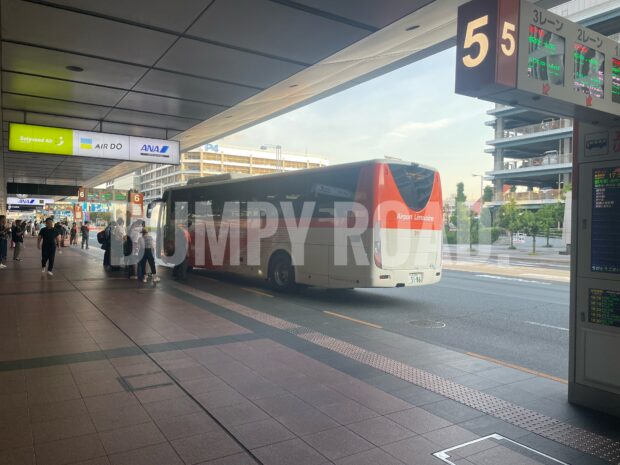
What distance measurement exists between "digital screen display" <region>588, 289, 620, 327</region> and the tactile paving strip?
1.07 meters

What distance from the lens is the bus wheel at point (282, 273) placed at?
12.7 metres

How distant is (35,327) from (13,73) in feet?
15.6

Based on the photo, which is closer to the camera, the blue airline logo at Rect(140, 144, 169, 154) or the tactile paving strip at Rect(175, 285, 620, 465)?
the tactile paving strip at Rect(175, 285, 620, 465)

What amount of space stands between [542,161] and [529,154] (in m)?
6.14

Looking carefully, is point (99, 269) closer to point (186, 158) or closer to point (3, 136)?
point (3, 136)

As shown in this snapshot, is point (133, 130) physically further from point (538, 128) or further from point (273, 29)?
point (538, 128)

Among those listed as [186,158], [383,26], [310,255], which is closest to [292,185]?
[310,255]

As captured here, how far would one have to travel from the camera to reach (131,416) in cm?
434

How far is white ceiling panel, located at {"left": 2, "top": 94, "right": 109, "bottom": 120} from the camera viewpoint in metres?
10.6

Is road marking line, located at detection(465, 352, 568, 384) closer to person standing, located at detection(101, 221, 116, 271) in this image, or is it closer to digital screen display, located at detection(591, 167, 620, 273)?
digital screen display, located at detection(591, 167, 620, 273)

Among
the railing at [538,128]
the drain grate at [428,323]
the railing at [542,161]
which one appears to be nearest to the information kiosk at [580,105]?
the drain grate at [428,323]

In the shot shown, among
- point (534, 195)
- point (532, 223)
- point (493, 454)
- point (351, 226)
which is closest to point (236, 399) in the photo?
point (493, 454)

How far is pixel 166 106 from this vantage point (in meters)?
11.1

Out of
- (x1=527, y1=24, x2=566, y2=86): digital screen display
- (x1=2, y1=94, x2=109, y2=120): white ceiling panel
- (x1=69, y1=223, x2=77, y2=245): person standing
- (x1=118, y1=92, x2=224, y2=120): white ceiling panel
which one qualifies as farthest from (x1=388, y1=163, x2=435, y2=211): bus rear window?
(x1=69, y1=223, x2=77, y2=245): person standing
